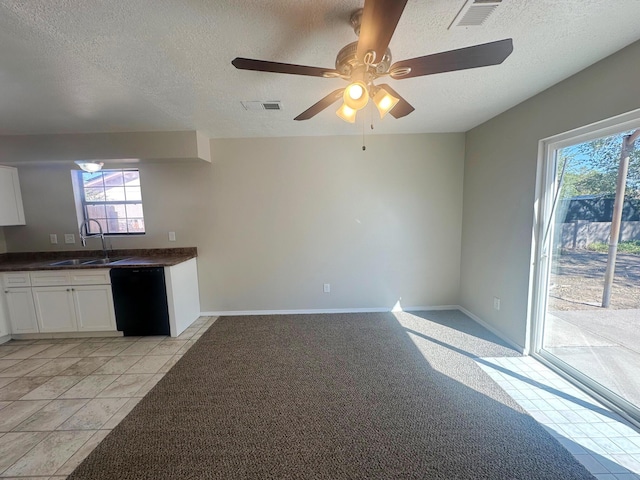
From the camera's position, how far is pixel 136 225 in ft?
11.9

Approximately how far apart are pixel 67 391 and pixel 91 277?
1297 millimetres

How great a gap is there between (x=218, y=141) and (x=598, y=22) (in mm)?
3541

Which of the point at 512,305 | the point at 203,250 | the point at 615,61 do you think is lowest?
the point at 512,305

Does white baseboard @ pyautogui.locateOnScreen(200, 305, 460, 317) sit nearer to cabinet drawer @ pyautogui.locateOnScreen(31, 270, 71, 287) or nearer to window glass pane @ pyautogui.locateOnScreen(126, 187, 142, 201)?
cabinet drawer @ pyautogui.locateOnScreen(31, 270, 71, 287)

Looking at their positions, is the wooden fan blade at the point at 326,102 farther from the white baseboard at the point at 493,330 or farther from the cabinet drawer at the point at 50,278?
the cabinet drawer at the point at 50,278

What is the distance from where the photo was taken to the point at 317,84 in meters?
2.03

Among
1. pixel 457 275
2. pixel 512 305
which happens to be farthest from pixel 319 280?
pixel 512 305

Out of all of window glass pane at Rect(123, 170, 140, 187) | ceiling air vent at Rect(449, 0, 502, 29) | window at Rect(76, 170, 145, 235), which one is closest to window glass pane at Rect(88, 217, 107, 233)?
window at Rect(76, 170, 145, 235)

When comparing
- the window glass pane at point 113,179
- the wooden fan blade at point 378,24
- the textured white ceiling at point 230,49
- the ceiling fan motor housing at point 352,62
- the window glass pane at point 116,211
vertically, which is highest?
the textured white ceiling at point 230,49

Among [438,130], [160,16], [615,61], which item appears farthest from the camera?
[438,130]

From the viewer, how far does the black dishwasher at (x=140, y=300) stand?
9.78ft

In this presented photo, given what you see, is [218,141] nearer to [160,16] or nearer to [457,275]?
[160,16]

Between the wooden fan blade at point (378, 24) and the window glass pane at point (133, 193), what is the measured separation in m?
3.62

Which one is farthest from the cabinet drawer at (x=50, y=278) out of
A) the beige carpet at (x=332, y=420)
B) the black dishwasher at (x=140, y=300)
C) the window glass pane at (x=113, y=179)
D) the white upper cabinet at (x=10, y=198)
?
the beige carpet at (x=332, y=420)
